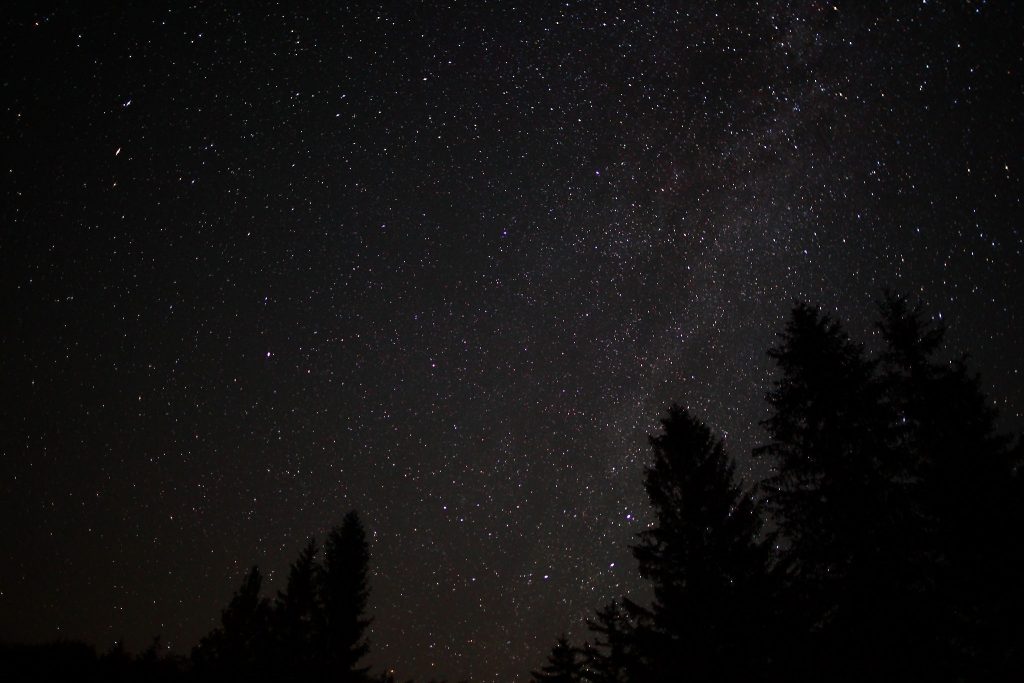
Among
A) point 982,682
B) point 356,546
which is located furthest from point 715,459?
point 356,546

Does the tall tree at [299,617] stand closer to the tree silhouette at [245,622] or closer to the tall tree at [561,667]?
the tree silhouette at [245,622]


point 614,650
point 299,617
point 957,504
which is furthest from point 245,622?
point 957,504

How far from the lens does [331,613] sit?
22.8 meters

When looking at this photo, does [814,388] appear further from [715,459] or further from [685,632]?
[685,632]

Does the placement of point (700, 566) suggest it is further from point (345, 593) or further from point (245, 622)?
point (245, 622)

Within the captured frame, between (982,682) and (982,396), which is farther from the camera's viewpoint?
(982,396)

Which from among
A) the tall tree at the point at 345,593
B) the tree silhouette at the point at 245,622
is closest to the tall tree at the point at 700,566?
the tall tree at the point at 345,593

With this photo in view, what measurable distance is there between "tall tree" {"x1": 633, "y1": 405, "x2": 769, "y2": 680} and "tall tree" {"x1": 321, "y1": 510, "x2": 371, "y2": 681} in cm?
1479

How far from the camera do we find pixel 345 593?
23.3 metres

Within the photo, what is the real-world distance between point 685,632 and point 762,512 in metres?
2.93

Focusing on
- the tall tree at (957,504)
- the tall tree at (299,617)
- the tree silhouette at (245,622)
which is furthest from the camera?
the tree silhouette at (245,622)

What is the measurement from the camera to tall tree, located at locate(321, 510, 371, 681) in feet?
73.4

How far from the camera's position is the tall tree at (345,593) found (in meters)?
22.4

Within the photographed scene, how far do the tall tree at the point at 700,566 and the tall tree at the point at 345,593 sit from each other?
1479 centimetres
